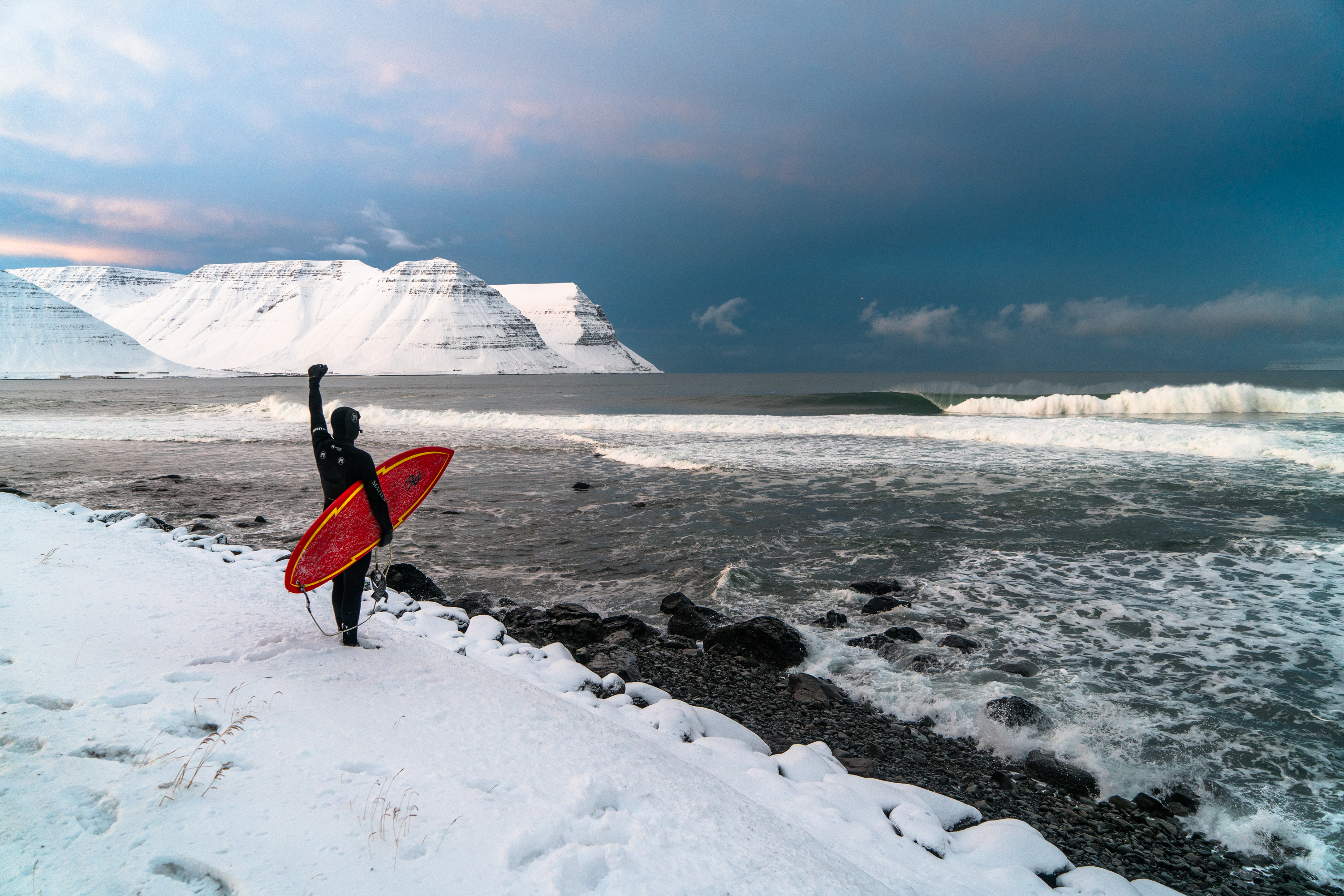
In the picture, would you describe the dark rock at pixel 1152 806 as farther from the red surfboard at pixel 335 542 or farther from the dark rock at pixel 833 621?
the red surfboard at pixel 335 542

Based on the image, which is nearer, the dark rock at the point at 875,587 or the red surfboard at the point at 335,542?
the red surfboard at the point at 335,542

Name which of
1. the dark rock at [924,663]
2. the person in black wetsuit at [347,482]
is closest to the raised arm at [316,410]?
the person in black wetsuit at [347,482]

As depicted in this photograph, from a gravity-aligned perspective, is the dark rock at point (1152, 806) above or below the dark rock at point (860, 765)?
above

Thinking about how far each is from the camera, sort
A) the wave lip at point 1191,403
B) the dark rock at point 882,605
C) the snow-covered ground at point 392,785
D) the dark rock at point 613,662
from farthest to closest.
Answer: the wave lip at point 1191,403
the dark rock at point 882,605
the dark rock at point 613,662
the snow-covered ground at point 392,785

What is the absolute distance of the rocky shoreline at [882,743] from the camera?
12.7 feet

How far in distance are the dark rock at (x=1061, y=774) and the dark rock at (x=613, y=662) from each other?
327cm

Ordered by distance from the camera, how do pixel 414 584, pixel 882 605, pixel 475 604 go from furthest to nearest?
pixel 414 584, pixel 882 605, pixel 475 604

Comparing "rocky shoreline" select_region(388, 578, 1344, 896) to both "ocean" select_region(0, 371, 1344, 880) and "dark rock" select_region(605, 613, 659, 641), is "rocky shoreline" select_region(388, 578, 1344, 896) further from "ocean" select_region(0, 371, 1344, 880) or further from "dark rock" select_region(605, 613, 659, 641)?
"ocean" select_region(0, 371, 1344, 880)

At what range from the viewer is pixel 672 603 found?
7969 mm

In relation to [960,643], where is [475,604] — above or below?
below

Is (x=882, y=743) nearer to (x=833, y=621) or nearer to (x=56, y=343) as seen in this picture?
(x=833, y=621)

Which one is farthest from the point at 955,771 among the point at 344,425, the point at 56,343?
the point at 56,343

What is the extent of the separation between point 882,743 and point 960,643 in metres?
2.18

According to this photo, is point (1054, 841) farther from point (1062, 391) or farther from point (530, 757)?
point (1062, 391)
